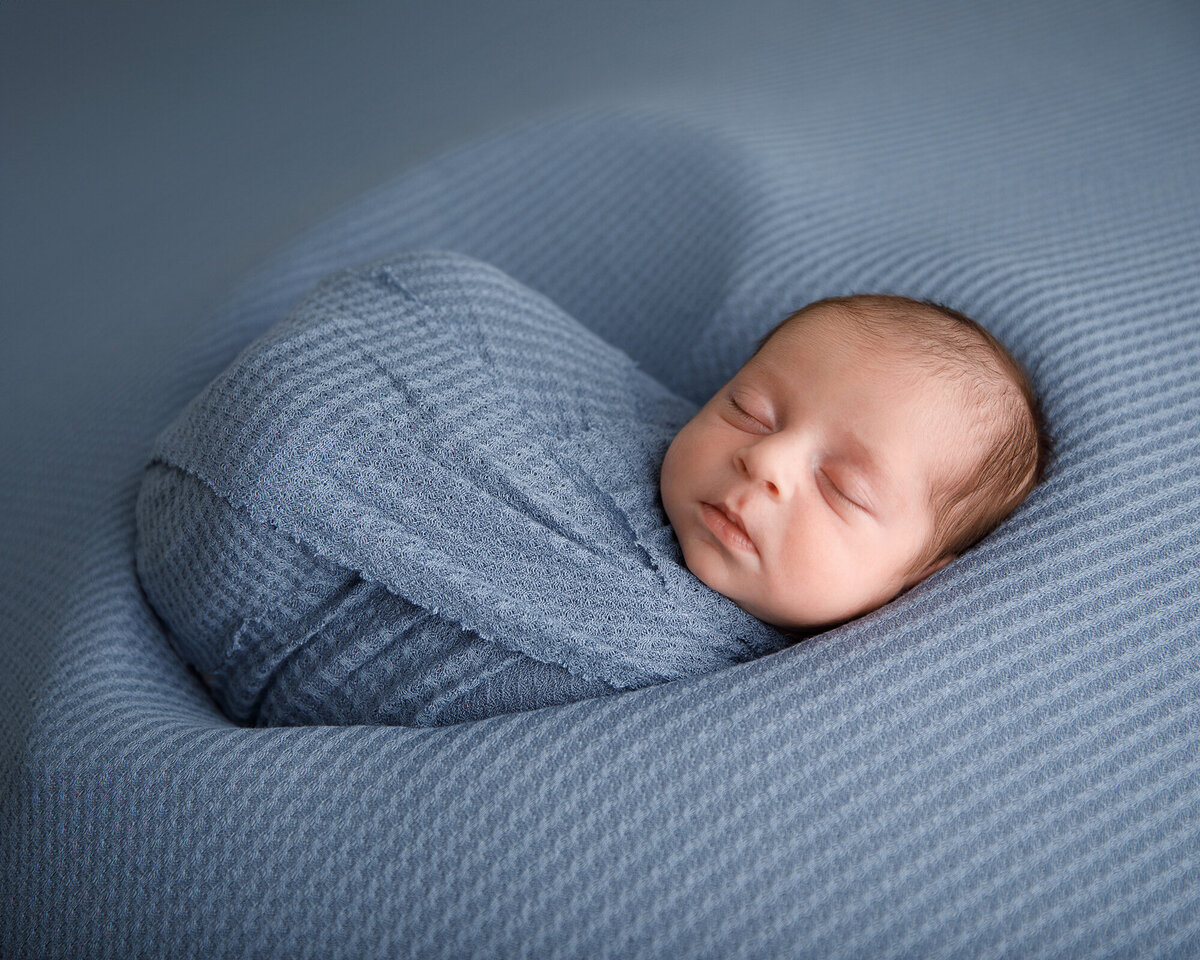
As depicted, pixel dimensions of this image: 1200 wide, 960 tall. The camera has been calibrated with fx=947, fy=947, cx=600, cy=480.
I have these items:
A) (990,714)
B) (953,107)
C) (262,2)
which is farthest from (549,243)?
(262,2)

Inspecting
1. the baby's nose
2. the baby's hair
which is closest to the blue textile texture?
the baby's hair

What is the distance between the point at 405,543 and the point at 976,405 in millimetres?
524

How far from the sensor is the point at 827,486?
0.83 m

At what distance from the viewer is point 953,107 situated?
1.45 m

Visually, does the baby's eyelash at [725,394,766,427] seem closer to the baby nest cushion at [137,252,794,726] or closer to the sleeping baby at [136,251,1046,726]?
the sleeping baby at [136,251,1046,726]

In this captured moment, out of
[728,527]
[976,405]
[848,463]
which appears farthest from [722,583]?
[976,405]

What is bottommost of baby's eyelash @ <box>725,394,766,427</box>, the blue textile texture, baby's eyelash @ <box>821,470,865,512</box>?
the blue textile texture

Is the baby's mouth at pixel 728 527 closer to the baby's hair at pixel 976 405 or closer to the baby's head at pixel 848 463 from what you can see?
the baby's head at pixel 848 463

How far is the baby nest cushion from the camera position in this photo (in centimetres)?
83

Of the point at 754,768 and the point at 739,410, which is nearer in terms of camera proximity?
the point at 754,768

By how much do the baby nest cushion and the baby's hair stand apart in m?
0.20

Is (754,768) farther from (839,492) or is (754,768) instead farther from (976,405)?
(976,405)

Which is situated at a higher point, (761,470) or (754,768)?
(761,470)

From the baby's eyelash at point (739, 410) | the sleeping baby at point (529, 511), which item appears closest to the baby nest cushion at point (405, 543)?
the sleeping baby at point (529, 511)
